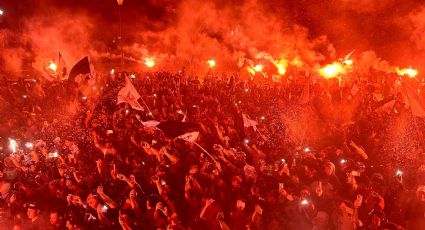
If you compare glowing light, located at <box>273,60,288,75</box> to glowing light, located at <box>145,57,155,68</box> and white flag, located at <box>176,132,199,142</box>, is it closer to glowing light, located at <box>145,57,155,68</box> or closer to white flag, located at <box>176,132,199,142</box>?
glowing light, located at <box>145,57,155,68</box>

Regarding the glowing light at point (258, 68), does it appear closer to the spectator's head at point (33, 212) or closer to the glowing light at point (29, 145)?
the glowing light at point (29, 145)

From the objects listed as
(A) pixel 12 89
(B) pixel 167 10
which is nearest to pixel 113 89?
(A) pixel 12 89

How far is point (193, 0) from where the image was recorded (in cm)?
1511

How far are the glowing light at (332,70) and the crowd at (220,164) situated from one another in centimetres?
271

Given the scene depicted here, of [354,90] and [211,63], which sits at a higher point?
[211,63]

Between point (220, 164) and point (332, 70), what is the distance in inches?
305

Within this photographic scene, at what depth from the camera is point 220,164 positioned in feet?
17.7

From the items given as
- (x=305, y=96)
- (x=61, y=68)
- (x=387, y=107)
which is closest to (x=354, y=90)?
(x=387, y=107)

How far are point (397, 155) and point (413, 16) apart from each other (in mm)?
8402

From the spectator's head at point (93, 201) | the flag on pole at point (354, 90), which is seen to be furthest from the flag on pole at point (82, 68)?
the flag on pole at point (354, 90)

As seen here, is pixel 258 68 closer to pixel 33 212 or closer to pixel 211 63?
pixel 211 63

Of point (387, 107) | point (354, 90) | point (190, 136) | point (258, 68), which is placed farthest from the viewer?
point (258, 68)

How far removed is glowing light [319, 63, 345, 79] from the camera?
1136 centimetres

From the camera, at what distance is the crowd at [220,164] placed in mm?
4590
